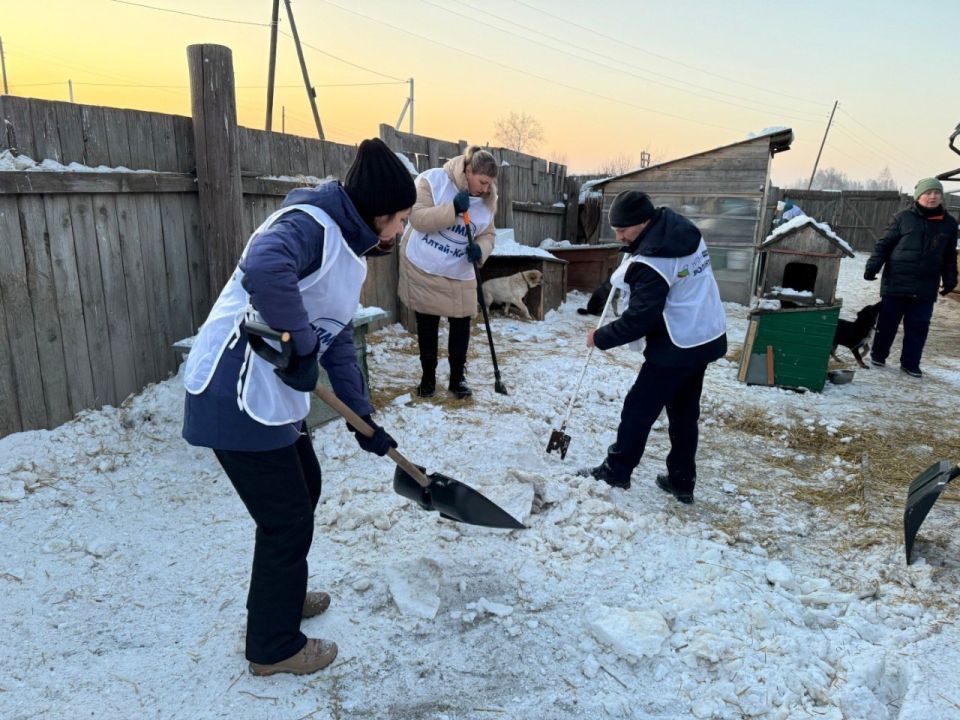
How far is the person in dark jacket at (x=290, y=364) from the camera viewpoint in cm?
188

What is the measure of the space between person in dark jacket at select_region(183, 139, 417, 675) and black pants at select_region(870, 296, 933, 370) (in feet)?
22.0

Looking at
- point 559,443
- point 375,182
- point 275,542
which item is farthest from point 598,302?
point 275,542

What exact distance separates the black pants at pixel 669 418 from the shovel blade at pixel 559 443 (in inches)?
15.7

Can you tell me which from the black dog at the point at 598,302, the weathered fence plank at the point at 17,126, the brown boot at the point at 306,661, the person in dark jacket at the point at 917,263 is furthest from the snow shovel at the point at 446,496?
the black dog at the point at 598,302

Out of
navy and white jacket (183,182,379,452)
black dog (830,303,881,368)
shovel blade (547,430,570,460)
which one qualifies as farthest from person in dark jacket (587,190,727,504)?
black dog (830,303,881,368)

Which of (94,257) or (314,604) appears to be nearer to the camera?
(314,604)

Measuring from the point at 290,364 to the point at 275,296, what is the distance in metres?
0.20

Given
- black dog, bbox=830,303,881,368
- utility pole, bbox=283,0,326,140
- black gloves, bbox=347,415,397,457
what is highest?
utility pole, bbox=283,0,326,140

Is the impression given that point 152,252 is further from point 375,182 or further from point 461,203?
point 375,182

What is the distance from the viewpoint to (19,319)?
3.54 metres

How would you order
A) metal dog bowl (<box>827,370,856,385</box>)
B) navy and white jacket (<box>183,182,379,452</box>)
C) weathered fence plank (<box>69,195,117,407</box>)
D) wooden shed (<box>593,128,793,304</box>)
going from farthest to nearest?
wooden shed (<box>593,128,793,304</box>), metal dog bowl (<box>827,370,856,385</box>), weathered fence plank (<box>69,195,117,407</box>), navy and white jacket (<box>183,182,379,452</box>)

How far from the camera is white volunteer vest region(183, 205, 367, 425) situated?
195cm

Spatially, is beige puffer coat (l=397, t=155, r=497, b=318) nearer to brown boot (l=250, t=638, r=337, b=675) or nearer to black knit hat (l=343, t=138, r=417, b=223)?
black knit hat (l=343, t=138, r=417, b=223)

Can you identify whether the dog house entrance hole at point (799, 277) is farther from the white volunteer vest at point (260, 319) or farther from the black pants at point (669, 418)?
the white volunteer vest at point (260, 319)
